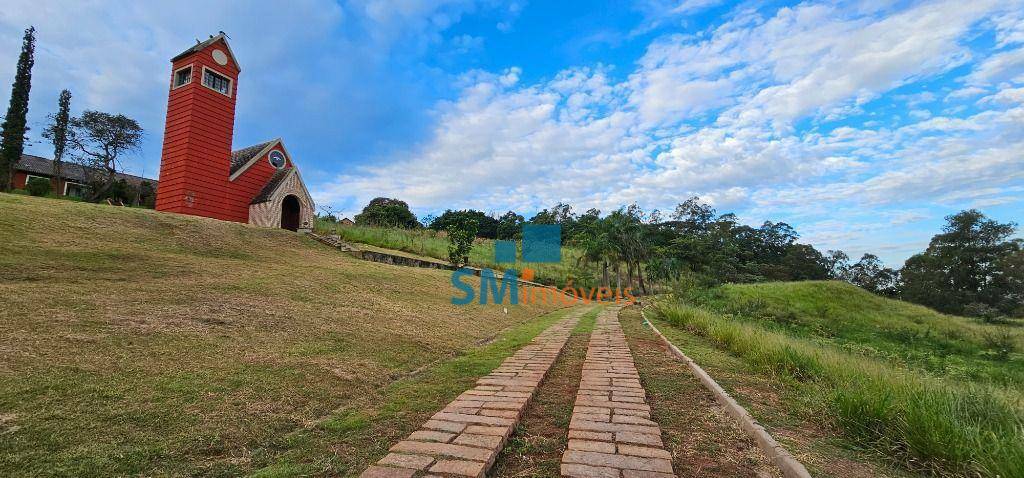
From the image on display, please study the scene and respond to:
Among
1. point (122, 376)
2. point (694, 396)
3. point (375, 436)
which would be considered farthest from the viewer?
point (694, 396)

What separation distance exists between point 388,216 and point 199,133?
2468 cm

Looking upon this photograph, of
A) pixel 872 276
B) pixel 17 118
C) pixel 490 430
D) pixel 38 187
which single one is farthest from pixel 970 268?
pixel 17 118

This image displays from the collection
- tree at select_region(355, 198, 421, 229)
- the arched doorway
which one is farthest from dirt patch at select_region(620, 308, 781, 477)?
tree at select_region(355, 198, 421, 229)

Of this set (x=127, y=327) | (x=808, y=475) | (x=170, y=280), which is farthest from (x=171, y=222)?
(x=808, y=475)

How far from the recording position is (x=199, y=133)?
16422 millimetres

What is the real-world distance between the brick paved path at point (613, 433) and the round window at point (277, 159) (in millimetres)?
19542

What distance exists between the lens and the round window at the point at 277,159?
64.3 ft

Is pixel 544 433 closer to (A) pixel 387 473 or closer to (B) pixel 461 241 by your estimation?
(A) pixel 387 473

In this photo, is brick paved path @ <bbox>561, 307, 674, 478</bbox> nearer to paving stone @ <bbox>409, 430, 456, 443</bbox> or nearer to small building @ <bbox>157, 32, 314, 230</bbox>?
paving stone @ <bbox>409, 430, 456, 443</bbox>

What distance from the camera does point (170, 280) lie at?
274 inches

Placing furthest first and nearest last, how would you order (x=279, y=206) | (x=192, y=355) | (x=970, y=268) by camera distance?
(x=970, y=268) → (x=279, y=206) → (x=192, y=355)

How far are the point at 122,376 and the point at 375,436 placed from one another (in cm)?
221

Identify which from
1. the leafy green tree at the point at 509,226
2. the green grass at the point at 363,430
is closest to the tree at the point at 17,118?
the green grass at the point at 363,430

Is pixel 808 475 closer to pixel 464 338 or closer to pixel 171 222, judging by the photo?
pixel 464 338
